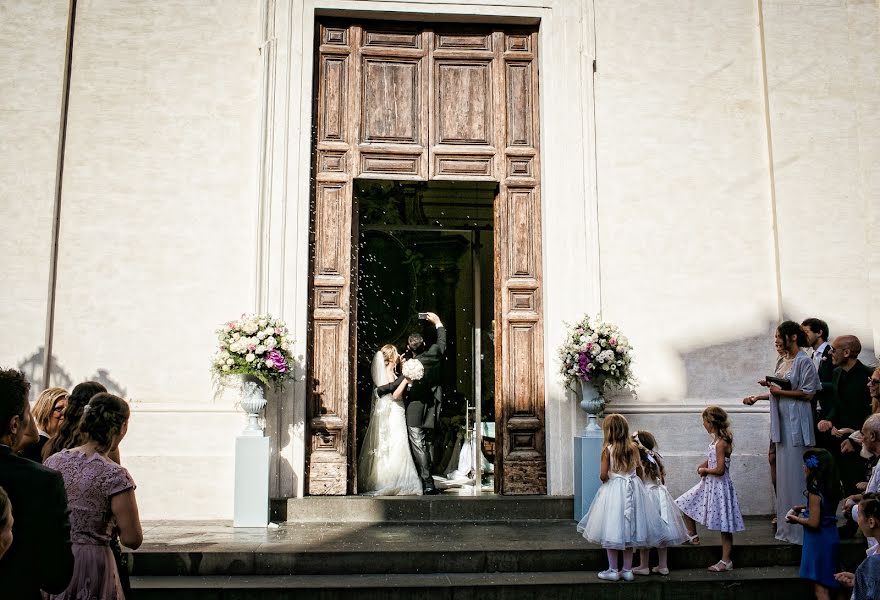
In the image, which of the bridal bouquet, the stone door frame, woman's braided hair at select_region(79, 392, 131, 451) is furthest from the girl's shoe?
woman's braided hair at select_region(79, 392, 131, 451)

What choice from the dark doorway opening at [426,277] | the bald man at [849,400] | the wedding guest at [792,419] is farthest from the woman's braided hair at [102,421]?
the dark doorway opening at [426,277]

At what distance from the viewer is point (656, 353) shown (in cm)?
878

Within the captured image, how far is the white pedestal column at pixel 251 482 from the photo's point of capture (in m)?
7.49

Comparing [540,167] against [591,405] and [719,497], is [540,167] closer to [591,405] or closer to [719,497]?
[591,405]

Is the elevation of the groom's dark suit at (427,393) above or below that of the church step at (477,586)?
above

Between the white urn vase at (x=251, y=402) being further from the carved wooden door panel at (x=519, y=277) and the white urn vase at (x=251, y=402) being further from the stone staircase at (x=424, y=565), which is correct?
the carved wooden door panel at (x=519, y=277)

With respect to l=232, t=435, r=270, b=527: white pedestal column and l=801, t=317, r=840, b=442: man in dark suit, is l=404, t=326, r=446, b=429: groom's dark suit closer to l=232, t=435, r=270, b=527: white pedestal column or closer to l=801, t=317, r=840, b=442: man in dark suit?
l=232, t=435, r=270, b=527: white pedestal column

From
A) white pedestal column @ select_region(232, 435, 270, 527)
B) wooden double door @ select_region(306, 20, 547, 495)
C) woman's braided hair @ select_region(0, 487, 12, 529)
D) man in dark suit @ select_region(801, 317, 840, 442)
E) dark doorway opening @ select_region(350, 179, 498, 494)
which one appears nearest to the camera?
woman's braided hair @ select_region(0, 487, 12, 529)

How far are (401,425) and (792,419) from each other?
→ 158 inches

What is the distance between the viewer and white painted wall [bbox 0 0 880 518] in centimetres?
827

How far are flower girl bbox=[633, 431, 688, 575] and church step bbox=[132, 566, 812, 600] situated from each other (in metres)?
0.13

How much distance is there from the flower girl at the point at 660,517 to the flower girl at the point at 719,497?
1.06 ft

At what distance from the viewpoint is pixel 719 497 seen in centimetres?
651

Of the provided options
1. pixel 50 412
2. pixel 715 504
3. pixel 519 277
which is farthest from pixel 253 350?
pixel 715 504
